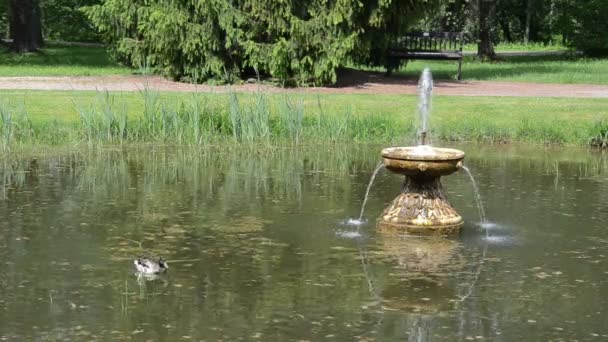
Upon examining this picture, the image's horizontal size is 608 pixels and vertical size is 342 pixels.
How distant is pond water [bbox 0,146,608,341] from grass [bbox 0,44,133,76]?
558 inches

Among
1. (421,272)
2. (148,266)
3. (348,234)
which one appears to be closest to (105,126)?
(348,234)

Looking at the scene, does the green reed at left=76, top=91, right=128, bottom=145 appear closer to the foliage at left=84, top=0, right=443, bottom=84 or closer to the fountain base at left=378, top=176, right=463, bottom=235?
the fountain base at left=378, top=176, right=463, bottom=235

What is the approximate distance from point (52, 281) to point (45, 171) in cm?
604

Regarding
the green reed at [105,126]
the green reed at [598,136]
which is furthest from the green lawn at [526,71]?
the green reed at [105,126]

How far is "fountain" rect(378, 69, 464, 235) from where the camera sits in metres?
11.2

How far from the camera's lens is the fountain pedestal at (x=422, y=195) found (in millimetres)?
11219

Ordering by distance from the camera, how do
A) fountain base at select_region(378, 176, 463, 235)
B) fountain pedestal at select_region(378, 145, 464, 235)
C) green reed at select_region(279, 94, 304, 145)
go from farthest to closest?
green reed at select_region(279, 94, 304, 145), fountain base at select_region(378, 176, 463, 235), fountain pedestal at select_region(378, 145, 464, 235)

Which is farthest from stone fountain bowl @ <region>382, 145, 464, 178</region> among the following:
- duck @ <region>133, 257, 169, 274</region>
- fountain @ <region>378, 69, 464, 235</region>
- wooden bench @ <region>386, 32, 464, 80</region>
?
wooden bench @ <region>386, 32, 464, 80</region>

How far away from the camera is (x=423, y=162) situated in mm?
11133

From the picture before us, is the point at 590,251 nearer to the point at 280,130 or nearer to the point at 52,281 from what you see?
the point at 52,281

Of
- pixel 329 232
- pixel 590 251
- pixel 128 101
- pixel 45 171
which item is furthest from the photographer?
pixel 128 101

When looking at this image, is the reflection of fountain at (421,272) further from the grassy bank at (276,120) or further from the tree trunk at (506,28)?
the tree trunk at (506,28)

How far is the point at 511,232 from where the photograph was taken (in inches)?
452

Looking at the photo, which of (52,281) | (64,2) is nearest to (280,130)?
(52,281)
